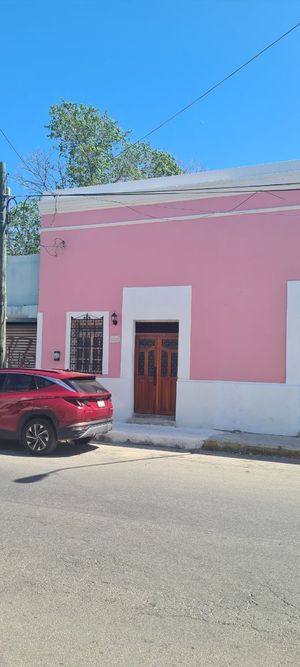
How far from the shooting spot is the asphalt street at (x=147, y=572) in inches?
130

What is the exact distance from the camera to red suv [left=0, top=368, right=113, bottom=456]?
32.0 ft

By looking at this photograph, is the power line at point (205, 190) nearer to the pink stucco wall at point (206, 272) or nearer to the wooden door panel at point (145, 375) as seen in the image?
the pink stucco wall at point (206, 272)

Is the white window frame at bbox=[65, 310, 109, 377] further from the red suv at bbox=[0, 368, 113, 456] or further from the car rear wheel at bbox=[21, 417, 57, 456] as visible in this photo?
the car rear wheel at bbox=[21, 417, 57, 456]

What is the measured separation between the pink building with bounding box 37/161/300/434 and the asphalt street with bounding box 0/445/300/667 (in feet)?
17.2

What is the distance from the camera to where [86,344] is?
49.2ft

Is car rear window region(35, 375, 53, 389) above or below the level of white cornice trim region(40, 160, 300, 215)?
below

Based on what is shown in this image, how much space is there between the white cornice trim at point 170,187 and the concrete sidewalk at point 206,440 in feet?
18.6

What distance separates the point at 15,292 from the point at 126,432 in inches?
254

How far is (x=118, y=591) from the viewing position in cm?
403

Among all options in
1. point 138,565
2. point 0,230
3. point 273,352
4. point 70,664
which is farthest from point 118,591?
point 0,230

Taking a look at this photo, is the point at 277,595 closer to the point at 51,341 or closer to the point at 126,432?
the point at 126,432

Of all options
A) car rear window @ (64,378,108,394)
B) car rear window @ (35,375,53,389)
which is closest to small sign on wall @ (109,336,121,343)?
car rear window @ (64,378,108,394)

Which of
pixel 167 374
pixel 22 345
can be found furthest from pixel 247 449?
pixel 22 345

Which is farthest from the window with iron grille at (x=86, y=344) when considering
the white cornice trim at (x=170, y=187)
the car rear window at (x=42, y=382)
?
the car rear window at (x=42, y=382)
